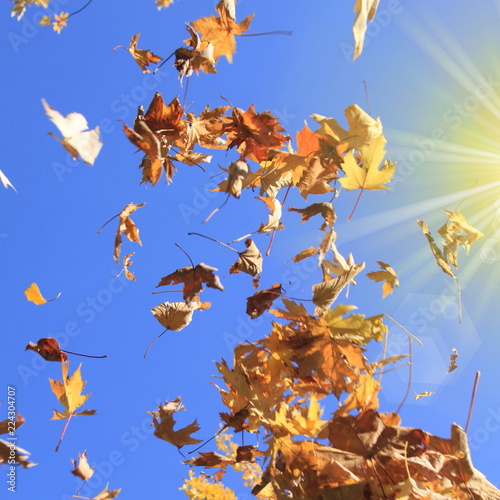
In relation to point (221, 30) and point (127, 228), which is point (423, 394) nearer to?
point (127, 228)

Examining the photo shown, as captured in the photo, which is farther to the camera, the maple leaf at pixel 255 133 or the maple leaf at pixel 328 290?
the maple leaf at pixel 255 133

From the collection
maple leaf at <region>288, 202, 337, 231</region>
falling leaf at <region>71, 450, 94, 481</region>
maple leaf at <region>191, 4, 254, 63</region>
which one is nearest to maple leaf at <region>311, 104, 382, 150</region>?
maple leaf at <region>288, 202, 337, 231</region>

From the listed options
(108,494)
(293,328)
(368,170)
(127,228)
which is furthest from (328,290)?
(108,494)

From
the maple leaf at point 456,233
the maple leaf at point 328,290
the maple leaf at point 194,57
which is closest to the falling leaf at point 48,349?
the maple leaf at point 328,290

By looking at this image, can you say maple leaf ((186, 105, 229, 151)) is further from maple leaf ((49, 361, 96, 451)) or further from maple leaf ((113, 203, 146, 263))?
maple leaf ((49, 361, 96, 451))

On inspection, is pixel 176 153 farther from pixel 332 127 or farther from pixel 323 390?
pixel 323 390

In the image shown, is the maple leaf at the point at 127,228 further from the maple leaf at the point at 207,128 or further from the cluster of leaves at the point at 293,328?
the maple leaf at the point at 207,128

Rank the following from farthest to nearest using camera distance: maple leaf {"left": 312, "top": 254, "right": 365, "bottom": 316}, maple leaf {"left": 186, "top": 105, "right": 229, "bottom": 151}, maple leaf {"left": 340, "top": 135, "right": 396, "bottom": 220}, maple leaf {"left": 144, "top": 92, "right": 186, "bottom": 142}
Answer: maple leaf {"left": 186, "top": 105, "right": 229, "bottom": 151}, maple leaf {"left": 144, "top": 92, "right": 186, "bottom": 142}, maple leaf {"left": 340, "top": 135, "right": 396, "bottom": 220}, maple leaf {"left": 312, "top": 254, "right": 365, "bottom": 316}
